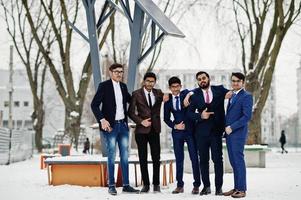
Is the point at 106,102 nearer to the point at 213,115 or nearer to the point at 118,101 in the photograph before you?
the point at 118,101

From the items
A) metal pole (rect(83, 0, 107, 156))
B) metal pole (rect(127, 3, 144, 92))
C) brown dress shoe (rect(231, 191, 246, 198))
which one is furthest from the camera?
metal pole (rect(83, 0, 107, 156))

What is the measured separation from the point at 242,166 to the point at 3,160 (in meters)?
14.8

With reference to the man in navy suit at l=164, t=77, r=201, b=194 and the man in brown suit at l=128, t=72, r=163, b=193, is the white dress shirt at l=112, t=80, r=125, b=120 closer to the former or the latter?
the man in brown suit at l=128, t=72, r=163, b=193

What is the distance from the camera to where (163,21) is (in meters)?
10.6

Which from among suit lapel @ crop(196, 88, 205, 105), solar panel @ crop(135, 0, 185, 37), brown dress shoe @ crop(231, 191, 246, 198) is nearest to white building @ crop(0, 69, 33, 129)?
solar panel @ crop(135, 0, 185, 37)

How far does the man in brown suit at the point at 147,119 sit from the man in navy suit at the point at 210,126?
26.1 inches

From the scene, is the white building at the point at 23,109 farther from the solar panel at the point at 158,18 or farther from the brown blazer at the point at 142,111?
the brown blazer at the point at 142,111

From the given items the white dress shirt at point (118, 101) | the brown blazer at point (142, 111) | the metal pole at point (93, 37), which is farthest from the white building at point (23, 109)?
the brown blazer at point (142, 111)

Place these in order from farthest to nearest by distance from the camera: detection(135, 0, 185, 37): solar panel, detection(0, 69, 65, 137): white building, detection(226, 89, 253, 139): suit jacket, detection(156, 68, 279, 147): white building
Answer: detection(156, 68, 279, 147): white building → detection(0, 69, 65, 137): white building → detection(135, 0, 185, 37): solar panel → detection(226, 89, 253, 139): suit jacket

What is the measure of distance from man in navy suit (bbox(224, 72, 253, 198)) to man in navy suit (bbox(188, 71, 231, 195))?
0.19 meters

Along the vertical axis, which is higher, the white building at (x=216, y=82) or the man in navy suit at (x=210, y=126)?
the white building at (x=216, y=82)

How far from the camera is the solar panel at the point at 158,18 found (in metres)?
10.3

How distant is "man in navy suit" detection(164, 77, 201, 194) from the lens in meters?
8.55

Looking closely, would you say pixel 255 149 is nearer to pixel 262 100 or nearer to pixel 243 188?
pixel 262 100
